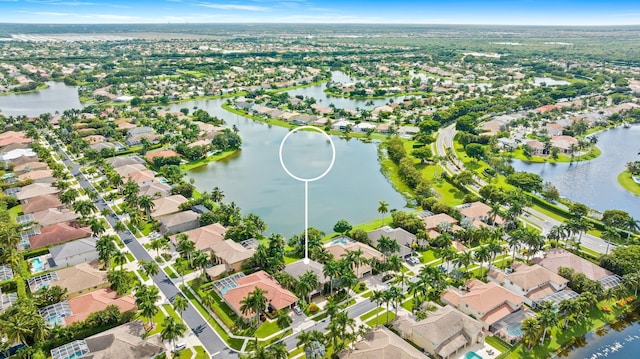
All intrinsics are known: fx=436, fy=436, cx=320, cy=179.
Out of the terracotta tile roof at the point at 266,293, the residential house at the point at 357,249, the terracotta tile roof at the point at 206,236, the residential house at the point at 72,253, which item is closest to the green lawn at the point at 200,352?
the terracotta tile roof at the point at 266,293

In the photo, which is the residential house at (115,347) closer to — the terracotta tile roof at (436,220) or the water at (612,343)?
the water at (612,343)

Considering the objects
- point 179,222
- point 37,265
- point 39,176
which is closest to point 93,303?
point 37,265

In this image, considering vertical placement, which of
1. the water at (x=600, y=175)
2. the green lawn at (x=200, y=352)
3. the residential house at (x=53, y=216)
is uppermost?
the residential house at (x=53, y=216)

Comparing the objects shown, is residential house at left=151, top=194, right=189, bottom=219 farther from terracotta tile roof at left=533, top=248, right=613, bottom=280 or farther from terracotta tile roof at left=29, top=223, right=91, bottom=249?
terracotta tile roof at left=533, top=248, right=613, bottom=280

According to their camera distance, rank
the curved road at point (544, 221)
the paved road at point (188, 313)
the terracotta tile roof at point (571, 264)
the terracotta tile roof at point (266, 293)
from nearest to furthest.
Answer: the paved road at point (188, 313) → the terracotta tile roof at point (266, 293) → the terracotta tile roof at point (571, 264) → the curved road at point (544, 221)

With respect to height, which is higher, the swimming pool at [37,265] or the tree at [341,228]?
the tree at [341,228]

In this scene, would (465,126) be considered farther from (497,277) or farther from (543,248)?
(497,277)
